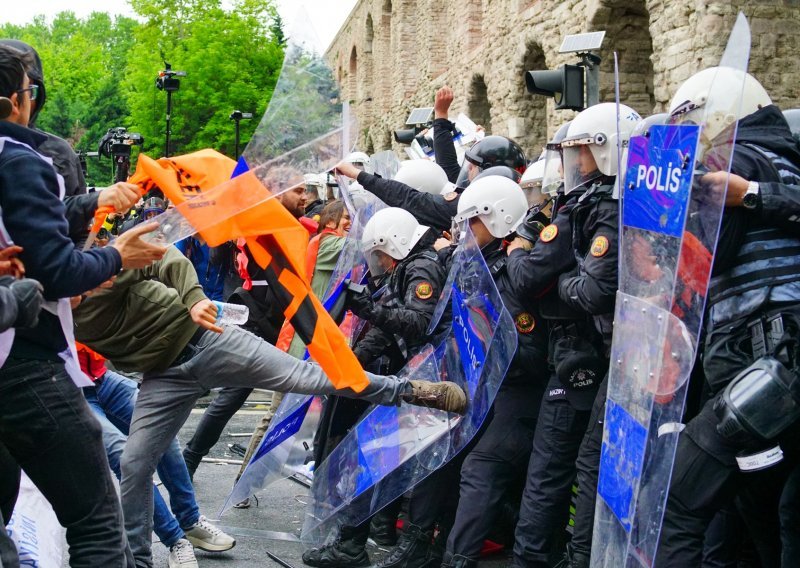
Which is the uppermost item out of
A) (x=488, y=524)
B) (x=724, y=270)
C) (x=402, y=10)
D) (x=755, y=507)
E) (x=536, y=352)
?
(x=402, y=10)

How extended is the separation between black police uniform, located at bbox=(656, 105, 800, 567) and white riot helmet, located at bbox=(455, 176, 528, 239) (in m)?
1.57

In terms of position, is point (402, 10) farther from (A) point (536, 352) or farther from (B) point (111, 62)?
(B) point (111, 62)

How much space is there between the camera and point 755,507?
11.4 feet

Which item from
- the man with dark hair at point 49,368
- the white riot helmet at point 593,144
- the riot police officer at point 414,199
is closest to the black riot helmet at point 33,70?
the man with dark hair at point 49,368

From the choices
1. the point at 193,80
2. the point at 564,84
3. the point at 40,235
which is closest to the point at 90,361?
the point at 40,235

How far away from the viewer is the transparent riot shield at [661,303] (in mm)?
2867

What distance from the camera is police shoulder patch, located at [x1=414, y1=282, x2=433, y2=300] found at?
4730mm

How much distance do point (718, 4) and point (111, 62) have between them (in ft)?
213

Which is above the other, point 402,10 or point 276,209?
point 402,10

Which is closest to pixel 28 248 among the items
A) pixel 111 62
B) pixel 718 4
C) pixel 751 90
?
pixel 751 90

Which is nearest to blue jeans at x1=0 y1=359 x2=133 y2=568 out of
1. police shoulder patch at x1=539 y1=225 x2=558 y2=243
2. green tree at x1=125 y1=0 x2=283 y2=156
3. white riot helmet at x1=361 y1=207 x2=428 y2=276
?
police shoulder patch at x1=539 y1=225 x2=558 y2=243

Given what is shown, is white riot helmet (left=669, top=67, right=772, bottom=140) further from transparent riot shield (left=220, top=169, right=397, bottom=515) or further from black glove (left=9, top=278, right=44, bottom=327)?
transparent riot shield (left=220, top=169, right=397, bottom=515)

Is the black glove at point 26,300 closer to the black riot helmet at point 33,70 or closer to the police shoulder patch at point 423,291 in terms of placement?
the black riot helmet at point 33,70

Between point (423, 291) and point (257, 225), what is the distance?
47.3 inches
